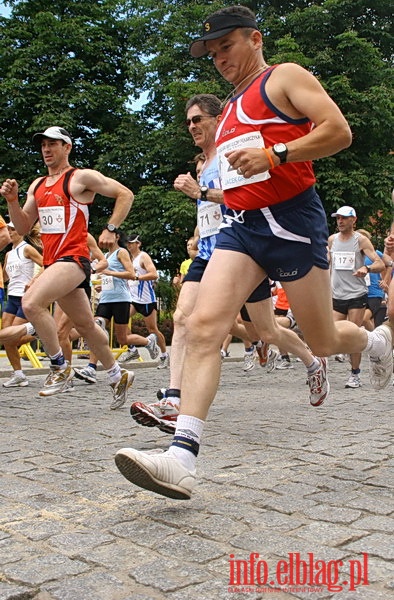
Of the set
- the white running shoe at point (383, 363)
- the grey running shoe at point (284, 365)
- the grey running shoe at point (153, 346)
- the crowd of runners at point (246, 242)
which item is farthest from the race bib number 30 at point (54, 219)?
the grey running shoe at point (284, 365)

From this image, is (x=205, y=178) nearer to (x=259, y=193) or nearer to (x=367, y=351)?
(x=367, y=351)

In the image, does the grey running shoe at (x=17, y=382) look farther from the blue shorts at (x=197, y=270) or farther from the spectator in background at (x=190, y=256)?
the blue shorts at (x=197, y=270)

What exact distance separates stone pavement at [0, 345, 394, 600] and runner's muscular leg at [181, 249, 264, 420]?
479 millimetres

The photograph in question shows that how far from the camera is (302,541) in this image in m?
2.90

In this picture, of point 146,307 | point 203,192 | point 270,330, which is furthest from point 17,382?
point 203,192

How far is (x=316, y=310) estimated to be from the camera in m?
4.01

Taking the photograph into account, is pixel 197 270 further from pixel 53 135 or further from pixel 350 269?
pixel 350 269

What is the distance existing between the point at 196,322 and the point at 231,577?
1320mm

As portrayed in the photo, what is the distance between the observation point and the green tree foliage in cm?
2759

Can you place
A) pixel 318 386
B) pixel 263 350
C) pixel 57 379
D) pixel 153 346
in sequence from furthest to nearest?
pixel 153 346 < pixel 263 350 < pixel 57 379 < pixel 318 386

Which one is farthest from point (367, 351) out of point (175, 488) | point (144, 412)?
point (175, 488)

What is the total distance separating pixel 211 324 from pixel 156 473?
2.44 feet

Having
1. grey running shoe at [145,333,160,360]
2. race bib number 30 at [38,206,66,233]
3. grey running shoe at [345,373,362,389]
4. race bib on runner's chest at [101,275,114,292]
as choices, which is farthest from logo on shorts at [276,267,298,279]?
grey running shoe at [145,333,160,360]

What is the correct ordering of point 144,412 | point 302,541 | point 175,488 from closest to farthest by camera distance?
point 302,541 < point 175,488 < point 144,412
